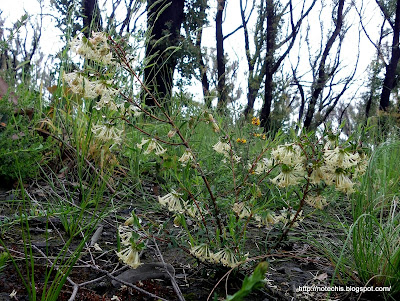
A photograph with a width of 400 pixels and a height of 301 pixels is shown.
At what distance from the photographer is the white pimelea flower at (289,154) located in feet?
3.75

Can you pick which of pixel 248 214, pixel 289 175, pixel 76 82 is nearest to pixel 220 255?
pixel 248 214

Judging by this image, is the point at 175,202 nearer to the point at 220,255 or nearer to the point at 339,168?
the point at 220,255

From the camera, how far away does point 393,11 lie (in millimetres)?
14055

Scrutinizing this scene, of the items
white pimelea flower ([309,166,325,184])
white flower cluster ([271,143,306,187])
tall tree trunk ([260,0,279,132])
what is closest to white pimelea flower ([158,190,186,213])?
white flower cluster ([271,143,306,187])

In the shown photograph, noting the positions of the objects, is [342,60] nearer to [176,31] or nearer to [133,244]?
[176,31]

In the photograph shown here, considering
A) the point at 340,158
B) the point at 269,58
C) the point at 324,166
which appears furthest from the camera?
the point at 269,58

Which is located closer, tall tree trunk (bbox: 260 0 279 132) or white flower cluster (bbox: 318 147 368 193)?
A: white flower cluster (bbox: 318 147 368 193)

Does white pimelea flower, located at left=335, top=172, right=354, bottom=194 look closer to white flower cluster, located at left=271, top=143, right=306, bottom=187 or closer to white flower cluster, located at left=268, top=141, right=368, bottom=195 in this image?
white flower cluster, located at left=268, top=141, right=368, bottom=195

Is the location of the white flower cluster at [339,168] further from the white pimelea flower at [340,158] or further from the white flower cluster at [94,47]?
the white flower cluster at [94,47]

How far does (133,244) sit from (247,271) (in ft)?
1.56

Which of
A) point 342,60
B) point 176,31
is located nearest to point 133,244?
point 176,31

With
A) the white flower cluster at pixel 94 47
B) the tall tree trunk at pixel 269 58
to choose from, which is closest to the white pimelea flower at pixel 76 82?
the white flower cluster at pixel 94 47

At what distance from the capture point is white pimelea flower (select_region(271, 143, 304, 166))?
114cm

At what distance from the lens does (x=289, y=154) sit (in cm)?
114
